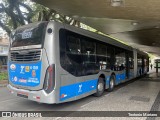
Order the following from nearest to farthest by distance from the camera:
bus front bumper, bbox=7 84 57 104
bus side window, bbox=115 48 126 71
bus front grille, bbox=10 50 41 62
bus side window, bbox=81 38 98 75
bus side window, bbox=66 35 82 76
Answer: bus front bumper, bbox=7 84 57 104 < bus front grille, bbox=10 50 41 62 < bus side window, bbox=66 35 82 76 < bus side window, bbox=81 38 98 75 < bus side window, bbox=115 48 126 71

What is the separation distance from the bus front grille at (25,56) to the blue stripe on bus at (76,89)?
1288 mm

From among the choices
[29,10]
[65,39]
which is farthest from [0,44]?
[65,39]

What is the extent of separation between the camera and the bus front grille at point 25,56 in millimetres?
5650

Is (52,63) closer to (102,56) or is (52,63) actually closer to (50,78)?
(50,78)

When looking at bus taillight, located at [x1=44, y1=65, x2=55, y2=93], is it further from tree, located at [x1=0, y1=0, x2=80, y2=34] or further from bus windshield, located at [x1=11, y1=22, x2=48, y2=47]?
tree, located at [x1=0, y1=0, x2=80, y2=34]

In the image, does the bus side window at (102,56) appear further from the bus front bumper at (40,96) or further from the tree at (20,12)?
the tree at (20,12)

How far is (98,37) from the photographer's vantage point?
329 inches

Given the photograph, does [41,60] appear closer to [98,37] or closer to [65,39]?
[65,39]


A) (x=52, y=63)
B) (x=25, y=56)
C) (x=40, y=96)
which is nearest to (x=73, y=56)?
(x=52, y=63)

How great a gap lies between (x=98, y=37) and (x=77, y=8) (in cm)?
169

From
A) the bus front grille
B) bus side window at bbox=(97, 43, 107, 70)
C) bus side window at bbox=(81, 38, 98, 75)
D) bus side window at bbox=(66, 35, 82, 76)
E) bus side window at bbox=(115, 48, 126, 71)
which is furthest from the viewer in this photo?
bus side window at bbox=(115, 48, 126, 71)

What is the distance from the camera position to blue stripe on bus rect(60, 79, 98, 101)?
577 centimetres

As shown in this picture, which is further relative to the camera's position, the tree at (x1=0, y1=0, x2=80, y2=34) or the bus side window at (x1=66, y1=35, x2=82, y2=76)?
the tree at (x1=0, y1=0, x2=80, y2=34)

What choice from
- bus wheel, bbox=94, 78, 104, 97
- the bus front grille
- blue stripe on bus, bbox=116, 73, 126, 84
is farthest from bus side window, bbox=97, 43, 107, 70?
the bus front grille
